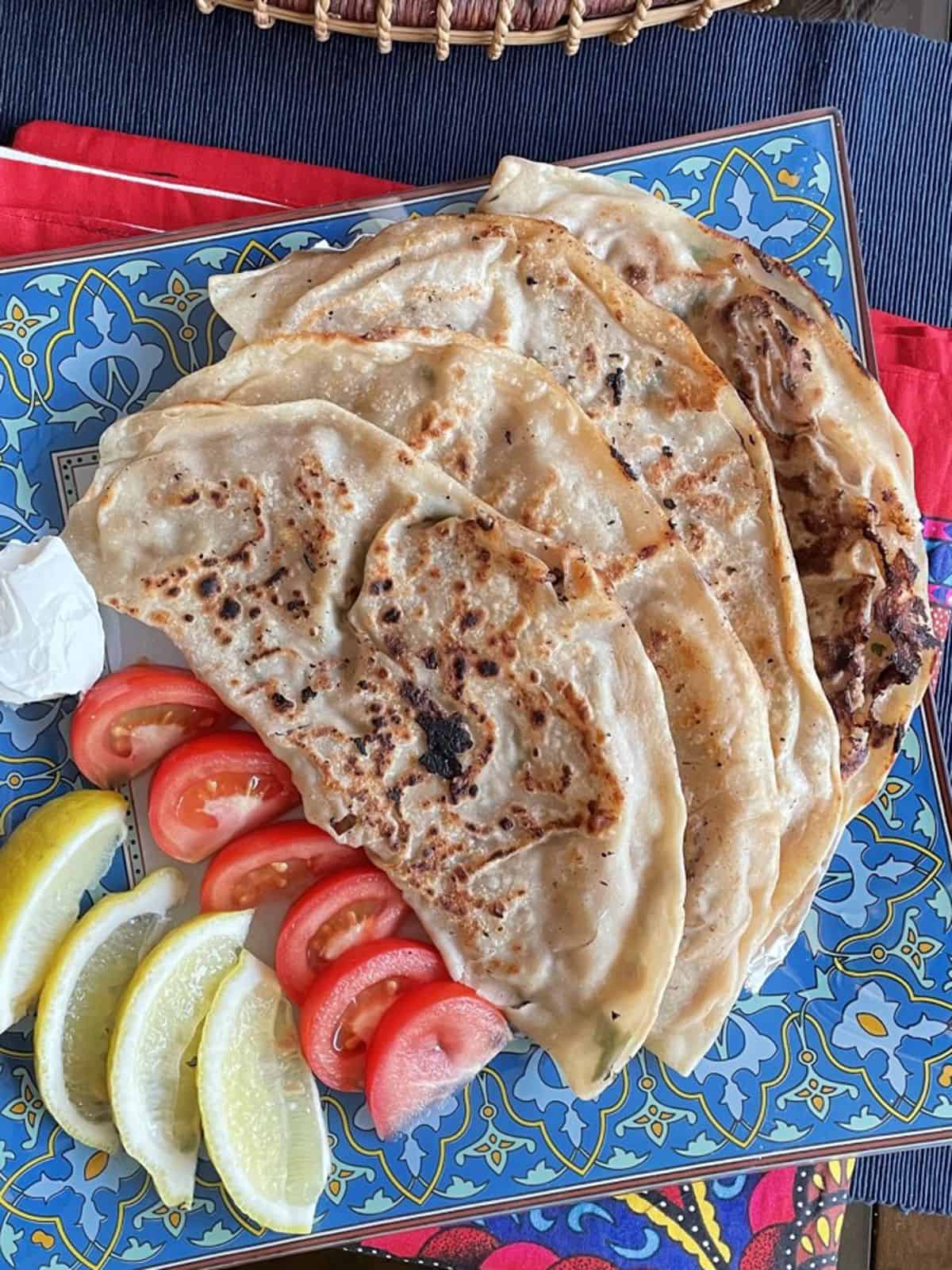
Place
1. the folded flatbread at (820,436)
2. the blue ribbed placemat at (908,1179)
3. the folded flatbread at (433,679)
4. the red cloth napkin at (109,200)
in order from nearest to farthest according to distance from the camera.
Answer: the folded flatbread at (433,679), the folded flatbread at (820,436), the red cloth napkin at (109,200), the blue ribbed placemat at (908,1179)

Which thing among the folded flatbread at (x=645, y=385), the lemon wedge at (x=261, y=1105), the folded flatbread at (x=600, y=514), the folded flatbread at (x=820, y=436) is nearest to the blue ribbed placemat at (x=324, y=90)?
the folded flatbread at (x=820, y=436)

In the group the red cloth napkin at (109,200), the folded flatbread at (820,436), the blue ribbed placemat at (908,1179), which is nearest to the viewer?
the folded flatbread at (820,436)

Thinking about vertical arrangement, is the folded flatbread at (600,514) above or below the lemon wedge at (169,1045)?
A: above

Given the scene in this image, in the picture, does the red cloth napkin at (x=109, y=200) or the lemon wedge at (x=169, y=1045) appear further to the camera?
the red cloth napkin at (x=109, y=200)

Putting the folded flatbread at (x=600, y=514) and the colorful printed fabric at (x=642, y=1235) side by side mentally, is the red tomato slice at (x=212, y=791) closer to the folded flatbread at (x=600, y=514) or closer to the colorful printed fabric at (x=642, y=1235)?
the folded flatbread at (x=600, y=514)

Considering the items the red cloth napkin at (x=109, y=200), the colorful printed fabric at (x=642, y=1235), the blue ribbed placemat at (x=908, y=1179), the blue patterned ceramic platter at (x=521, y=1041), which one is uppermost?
the red cloth napkin at (x=109, y=200)
